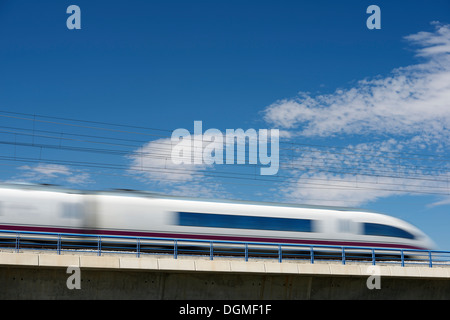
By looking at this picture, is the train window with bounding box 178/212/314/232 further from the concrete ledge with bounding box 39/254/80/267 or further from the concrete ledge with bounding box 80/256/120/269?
the concrete ledge with bounding box 39/254/80/267

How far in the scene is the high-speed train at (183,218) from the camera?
69.6 ft

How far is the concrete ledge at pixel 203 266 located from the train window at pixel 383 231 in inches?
231

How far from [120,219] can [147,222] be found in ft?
3.80

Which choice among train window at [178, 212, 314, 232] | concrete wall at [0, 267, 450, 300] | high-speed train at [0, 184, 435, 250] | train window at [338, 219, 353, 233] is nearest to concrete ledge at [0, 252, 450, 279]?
concrete wall at [0, 267, 450, 300]

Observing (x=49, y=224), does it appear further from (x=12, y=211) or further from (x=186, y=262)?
(x=186, y=262)

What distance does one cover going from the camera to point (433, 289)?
2084 cm

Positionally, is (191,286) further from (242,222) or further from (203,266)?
(242,222)

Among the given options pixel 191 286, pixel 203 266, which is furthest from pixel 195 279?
pixel 203 266

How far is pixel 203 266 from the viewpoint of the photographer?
1656 cm

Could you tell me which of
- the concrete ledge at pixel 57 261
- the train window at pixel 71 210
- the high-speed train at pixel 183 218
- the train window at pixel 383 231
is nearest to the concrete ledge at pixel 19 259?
the concrete ledge at pixel 57 261

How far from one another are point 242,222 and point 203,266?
7.53m

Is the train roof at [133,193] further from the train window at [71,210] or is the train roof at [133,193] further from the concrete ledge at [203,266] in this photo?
the concrete ledge at [203,266]
